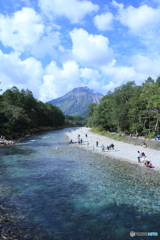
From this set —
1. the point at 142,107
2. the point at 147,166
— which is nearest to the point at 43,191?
the point at 147,166

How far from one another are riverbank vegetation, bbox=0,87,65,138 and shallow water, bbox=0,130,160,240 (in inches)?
1718

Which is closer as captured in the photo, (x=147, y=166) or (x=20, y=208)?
(x=20, y=208)

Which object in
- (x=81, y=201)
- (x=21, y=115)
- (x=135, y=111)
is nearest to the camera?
(x=81, y=201)

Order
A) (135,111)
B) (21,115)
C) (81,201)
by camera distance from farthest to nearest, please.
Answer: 1. (21,115)
2. (135,111)
3. (81,201)

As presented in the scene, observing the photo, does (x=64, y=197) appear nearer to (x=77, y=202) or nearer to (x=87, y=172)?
(x=77, y=202)

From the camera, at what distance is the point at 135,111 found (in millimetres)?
55062

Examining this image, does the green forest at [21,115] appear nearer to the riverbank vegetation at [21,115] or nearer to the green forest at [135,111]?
the riverbank vegetation at [21,115]

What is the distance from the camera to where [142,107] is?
5438 cm

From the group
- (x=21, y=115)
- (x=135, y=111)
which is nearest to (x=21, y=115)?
(x=21, y=115)

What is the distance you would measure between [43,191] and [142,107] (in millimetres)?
46809

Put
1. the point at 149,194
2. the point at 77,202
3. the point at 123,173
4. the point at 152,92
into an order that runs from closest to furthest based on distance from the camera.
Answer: the point at 77,202 < the point at 149,194 < the point at 123,173 < the point at 152,92

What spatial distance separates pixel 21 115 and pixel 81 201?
65.0 m

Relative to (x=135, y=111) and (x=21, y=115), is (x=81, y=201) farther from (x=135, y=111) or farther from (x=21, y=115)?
(x=21, y=115)

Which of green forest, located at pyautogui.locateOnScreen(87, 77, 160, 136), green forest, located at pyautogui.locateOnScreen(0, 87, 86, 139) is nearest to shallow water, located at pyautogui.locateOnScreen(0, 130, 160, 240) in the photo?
green forest, located at pyautogui.locateOnScreen(87, 77, 160, 136)
